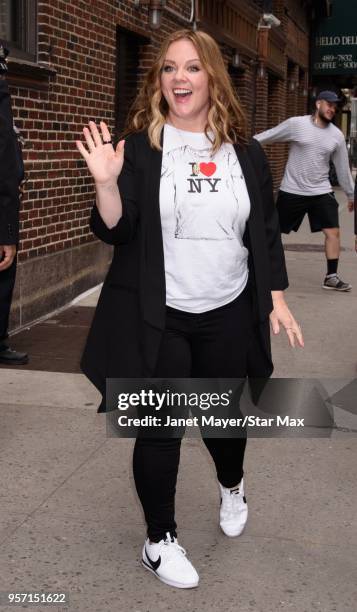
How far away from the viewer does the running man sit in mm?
9219

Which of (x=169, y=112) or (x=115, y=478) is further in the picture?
(x=115, y=478)

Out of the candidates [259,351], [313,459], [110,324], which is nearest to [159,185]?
[110,324]

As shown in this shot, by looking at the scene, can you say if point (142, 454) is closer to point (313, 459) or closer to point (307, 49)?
point (313, 459)

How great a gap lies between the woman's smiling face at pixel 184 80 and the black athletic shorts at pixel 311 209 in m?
6.32

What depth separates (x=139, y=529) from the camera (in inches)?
146

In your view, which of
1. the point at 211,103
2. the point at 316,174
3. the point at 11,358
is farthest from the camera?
the point at 316,174

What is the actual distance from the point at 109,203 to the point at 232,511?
4.69 feet

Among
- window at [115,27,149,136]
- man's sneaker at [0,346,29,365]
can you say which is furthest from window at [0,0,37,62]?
window at [115,27,149,136]

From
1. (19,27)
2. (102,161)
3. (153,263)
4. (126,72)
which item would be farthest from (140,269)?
(126,72)

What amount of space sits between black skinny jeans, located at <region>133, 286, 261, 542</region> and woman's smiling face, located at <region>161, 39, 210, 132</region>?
2.24 feet

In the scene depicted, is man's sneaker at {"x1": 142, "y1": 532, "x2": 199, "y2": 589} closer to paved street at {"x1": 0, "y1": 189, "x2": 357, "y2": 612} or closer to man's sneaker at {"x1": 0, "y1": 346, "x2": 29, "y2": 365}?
paved street at {"x1": 0, "y1": 189, "x2": 357, "y2": 612}

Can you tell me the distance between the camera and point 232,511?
365 cm

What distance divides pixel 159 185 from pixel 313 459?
2.00 meters

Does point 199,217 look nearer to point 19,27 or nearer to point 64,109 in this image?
point 19,27
